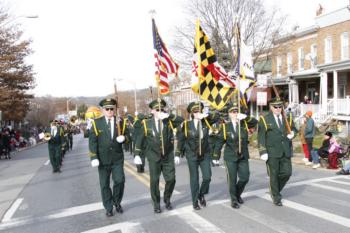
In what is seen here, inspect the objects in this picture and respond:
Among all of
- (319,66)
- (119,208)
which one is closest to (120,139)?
(119,208)

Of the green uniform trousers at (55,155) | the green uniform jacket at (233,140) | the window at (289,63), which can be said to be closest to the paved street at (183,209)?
the green uniform jacket at (233,140)

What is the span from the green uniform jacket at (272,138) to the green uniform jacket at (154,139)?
1.52 meters

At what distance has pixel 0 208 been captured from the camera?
892 centimetres

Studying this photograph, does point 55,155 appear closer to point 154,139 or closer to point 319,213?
point 154,139

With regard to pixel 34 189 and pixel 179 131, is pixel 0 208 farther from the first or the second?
pixel 179 131


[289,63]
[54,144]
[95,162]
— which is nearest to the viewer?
[95,162]

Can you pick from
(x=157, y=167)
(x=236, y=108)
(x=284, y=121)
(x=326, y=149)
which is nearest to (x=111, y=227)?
(x=157, y=167)

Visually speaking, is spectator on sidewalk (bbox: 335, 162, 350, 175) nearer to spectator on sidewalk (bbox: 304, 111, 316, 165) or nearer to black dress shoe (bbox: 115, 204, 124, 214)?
spectator on sidewalk (bbox: 304, 111, 316, 165)

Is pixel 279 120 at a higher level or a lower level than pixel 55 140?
higher

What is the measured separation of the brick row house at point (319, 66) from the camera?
26.6 meters

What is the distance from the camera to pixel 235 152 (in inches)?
301

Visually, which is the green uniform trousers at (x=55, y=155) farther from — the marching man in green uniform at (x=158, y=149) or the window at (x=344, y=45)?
the window at (x=344, y=45)

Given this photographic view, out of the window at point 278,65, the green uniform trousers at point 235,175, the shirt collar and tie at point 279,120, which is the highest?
the window at point 278,65

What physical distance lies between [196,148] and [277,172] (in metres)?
1.54
